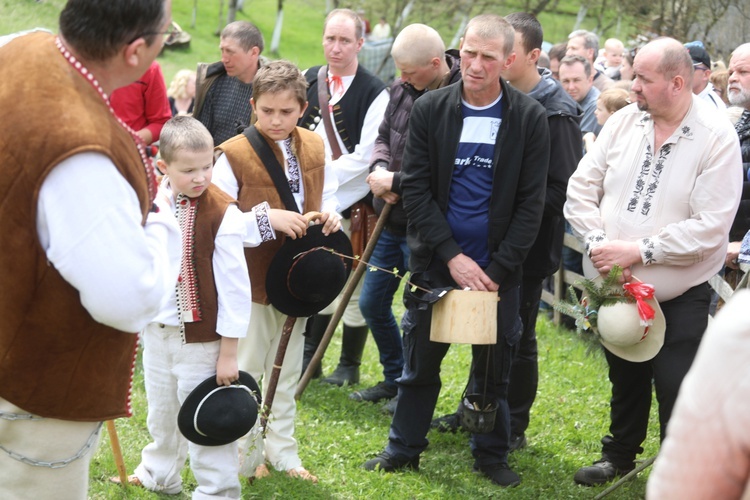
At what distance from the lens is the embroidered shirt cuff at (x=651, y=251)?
440cm

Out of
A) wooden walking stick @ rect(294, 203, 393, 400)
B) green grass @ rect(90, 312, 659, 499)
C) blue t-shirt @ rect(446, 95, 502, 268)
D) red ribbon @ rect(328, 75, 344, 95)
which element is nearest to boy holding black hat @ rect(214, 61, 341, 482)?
green grass @ rect(90, 312, 659, 499)

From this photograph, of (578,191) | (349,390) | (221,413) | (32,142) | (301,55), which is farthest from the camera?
(301,55)

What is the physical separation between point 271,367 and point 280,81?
1465 mm

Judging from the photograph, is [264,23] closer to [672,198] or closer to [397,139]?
[397,139]

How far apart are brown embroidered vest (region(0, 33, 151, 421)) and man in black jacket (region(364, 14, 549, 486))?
2269 millimetres

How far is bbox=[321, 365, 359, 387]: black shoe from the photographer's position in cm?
641

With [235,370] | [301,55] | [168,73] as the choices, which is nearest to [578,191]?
[235,370]

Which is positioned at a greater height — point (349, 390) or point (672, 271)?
point (672, 271)

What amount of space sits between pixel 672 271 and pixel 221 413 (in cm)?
221

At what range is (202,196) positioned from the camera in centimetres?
400

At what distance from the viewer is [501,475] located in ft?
16.3

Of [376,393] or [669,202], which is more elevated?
[669,202]

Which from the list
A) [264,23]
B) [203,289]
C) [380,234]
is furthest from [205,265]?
[264,23]

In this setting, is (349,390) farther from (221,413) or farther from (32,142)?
(32,142)
